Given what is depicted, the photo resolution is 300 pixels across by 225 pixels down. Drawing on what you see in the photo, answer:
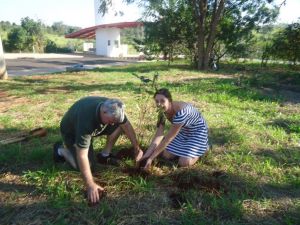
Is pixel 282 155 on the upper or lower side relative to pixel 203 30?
lower

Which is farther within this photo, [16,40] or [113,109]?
[16,40]

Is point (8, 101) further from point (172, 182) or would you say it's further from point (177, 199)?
point (177, 199)

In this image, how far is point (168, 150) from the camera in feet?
13.5

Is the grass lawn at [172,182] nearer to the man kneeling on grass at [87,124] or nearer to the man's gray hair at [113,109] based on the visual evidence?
the man kneeling on grass at [87,124]

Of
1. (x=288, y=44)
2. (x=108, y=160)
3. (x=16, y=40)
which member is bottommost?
(x=108, y=160)

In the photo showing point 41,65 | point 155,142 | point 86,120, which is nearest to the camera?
point 86,120

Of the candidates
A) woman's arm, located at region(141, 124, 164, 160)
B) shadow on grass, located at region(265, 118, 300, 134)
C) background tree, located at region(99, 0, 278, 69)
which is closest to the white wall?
Answer: background tree, located at region(99, 0, 278, 69)

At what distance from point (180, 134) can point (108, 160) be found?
908mm

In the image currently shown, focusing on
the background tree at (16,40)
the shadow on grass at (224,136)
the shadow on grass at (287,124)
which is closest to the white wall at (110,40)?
the background tree at (16,40)

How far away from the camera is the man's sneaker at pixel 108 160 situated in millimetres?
3922

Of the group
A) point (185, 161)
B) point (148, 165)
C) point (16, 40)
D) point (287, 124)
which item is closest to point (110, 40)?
point (16, 40)

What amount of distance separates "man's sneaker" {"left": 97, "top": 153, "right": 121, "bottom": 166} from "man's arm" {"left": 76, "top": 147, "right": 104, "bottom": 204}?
710mm

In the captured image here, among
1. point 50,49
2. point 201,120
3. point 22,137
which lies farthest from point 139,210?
point 50,49

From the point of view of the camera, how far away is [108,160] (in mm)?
3953
